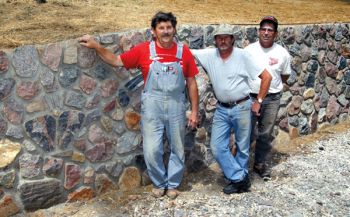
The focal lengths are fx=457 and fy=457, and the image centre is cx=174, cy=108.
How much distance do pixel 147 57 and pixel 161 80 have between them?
0.27 m

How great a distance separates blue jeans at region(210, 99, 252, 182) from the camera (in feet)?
16.1

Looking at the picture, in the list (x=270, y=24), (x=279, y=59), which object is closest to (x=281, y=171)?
(x=279, y=59)

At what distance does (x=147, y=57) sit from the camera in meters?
4.57

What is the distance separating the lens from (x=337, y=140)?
7141 mm

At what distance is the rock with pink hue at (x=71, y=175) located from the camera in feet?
15.9

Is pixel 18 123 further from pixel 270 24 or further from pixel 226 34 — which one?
pixel 270 24

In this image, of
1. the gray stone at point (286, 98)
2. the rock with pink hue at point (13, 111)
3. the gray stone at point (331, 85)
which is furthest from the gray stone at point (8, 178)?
the gray stone at point (331, 85)

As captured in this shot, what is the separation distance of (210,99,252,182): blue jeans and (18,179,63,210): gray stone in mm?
1759

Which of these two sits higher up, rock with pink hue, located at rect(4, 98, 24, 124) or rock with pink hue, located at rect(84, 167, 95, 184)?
rock with pink hue, located at rect(4, 98, 24, 124)

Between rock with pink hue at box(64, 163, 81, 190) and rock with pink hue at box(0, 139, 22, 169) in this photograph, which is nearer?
rock with pink hue at box(0, 139, 22, 169)

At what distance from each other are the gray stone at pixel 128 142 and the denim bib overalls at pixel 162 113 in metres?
0.42

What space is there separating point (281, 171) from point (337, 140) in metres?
1.67

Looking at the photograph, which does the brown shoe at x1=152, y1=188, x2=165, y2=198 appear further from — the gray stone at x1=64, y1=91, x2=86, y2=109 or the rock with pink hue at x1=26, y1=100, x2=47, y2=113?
the rock with pink hue at x1=26, y1=100, x2=47, y2=113

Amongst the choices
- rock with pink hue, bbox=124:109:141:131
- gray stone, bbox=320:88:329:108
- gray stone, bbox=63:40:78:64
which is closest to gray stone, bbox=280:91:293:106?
gray stone, bbox=320:88:329:108
